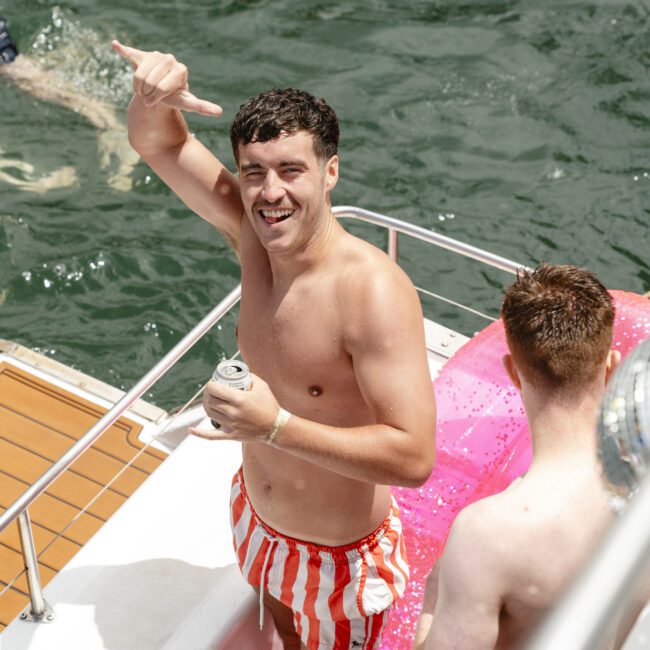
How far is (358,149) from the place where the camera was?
7582 mm

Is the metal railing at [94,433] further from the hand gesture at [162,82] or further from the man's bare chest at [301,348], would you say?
the hand gesture at [162,82]

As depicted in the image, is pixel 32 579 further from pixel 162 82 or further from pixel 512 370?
pixel 512 370

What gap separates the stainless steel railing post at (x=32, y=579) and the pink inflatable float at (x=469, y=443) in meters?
1.10

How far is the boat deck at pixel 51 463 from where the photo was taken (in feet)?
13.5

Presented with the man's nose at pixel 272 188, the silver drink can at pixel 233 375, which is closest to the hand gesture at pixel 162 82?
the man's nose at pixel 272 188

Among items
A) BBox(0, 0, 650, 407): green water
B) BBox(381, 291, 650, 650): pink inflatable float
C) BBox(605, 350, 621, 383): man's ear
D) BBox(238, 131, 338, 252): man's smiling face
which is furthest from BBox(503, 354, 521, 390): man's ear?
BBox(0, 0, 650, 407): green water

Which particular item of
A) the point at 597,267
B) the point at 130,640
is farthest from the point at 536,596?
the point at 597,267

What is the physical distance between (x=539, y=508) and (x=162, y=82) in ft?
4.82

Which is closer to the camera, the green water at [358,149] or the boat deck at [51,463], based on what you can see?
the boat deck at [51,463]

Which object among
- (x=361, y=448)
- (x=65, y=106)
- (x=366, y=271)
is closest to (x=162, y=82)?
(x=366, y=271)

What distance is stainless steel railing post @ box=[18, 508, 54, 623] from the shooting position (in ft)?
9.61

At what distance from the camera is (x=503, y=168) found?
7.38 m

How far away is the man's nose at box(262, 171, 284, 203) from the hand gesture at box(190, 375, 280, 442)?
47 centimetres

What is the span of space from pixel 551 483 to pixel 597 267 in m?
5.36
